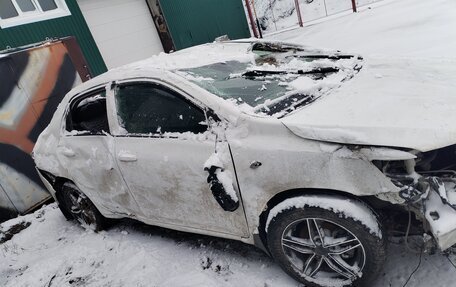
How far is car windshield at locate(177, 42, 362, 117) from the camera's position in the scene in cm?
254

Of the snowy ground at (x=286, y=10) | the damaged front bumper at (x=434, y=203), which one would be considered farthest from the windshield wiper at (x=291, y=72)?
the snowy ground at (x=286, y=10)

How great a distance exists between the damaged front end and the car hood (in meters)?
0.14

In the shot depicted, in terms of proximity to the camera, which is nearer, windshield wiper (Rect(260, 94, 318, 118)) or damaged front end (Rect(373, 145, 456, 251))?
damaged front end (Rect(373, 145, 456, 251))

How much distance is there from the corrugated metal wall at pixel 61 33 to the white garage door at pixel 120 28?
402 millimetres

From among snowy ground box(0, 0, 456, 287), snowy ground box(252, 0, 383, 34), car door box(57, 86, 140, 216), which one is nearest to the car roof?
car door box(57, 86, 140, 216)

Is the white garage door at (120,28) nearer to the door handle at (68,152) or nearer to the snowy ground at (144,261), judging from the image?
the snowy ground at (144,261)

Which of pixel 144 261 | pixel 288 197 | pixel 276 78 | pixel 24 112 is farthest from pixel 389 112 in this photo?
pixel 24 112

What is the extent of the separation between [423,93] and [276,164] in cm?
104

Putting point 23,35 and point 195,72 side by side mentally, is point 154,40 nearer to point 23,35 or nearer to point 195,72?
point 23,35

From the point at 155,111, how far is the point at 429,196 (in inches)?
75.7

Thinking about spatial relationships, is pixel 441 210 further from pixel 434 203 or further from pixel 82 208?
pixel 82 208

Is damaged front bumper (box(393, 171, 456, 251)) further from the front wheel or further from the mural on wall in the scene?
the mural on wall

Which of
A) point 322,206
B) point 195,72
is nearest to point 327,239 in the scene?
point 322,206

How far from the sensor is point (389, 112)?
2.12 m
